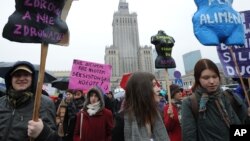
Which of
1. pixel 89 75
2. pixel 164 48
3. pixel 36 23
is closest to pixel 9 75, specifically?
pixel 36 23

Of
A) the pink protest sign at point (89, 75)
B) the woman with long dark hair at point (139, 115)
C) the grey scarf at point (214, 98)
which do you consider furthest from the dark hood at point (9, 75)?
the pink protest sign at point (89, 75)

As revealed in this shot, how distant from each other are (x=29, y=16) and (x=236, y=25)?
2.23 meters

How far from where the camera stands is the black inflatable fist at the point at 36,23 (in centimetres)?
210

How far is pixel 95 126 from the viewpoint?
13.5 ft

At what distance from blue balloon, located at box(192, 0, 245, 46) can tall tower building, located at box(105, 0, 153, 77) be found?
88146 millimetres

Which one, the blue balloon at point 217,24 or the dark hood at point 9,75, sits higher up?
the blue balloon at point 217,24

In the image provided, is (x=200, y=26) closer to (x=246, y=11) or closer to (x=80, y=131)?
(x=246, y=11)

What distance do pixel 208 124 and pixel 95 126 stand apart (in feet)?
6.53

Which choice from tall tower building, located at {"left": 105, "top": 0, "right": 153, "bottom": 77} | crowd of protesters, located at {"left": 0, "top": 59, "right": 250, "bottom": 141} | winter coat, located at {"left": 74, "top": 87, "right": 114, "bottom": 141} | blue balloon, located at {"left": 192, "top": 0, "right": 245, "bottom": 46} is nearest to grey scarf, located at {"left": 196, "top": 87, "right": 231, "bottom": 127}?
crowd of protesters, located at {"left": 0, "top": 59, "right": 250, "bottom": 141}

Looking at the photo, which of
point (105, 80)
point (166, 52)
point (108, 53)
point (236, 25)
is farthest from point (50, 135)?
point (108, 53)

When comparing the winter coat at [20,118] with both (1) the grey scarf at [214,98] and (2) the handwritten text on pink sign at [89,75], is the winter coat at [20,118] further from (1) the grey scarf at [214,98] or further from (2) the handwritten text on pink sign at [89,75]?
(2) the handwritten text on pink sign at [89,75]

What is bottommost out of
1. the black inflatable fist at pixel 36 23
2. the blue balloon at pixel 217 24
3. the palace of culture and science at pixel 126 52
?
the black inflatable fist at pixel 36 23

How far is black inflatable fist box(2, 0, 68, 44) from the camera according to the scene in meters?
2.10

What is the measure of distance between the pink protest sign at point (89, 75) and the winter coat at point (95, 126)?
181cm
